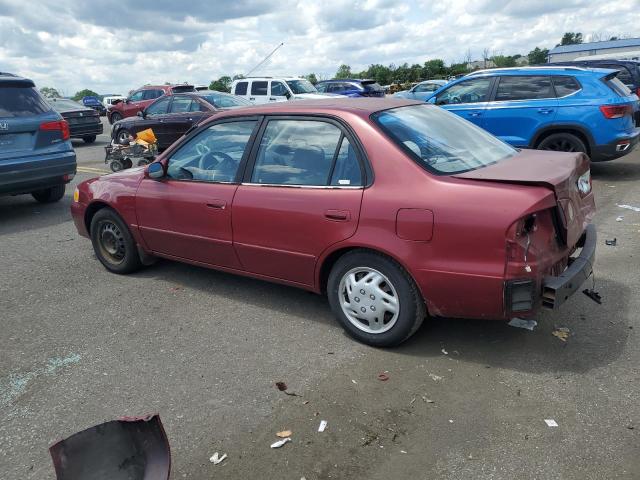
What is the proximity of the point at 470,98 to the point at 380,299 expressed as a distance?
7205 millimetres

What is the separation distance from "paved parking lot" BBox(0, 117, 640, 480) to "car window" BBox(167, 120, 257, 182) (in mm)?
1063

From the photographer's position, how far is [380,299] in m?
3.57

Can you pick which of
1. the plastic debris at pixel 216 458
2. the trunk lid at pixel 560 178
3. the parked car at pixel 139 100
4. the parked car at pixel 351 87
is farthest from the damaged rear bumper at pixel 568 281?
the parked car at pixel 139 100

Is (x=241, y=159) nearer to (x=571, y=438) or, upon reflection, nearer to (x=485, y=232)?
(x=485, y=232)

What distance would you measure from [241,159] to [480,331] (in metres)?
2.21

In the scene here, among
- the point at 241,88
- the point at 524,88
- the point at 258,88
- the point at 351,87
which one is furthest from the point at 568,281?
the point at 351,87

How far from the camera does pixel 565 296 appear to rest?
3.22 meters

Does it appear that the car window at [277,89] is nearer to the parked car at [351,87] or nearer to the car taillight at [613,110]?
the parked car at [351,87]

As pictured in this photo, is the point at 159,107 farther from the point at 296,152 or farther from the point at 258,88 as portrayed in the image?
the point at 296,152

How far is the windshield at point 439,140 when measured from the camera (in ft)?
11.7

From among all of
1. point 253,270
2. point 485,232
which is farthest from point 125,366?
point 485,232

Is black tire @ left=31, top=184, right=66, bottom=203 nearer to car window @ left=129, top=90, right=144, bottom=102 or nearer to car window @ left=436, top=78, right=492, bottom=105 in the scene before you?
car window @ left=436, top=78, right=492, bottom=105

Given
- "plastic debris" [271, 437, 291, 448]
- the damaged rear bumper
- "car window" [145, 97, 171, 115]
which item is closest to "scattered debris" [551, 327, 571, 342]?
the damaged rear bumper

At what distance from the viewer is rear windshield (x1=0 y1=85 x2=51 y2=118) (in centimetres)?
715
